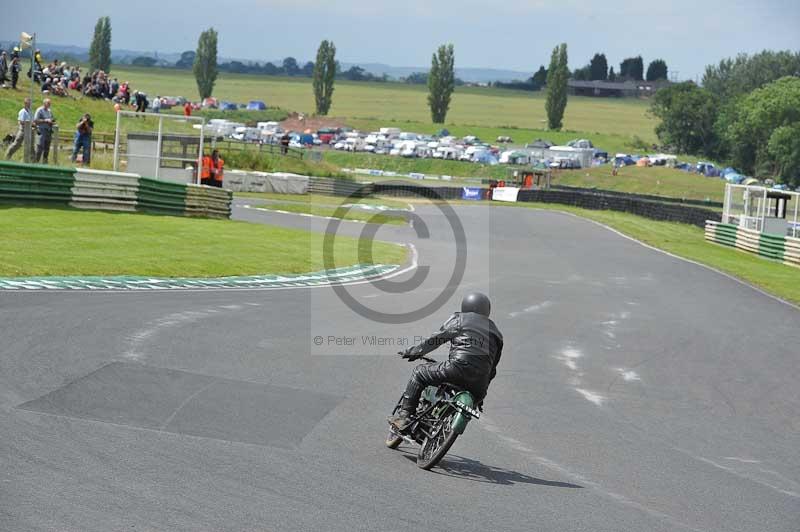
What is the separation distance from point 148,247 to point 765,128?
92.9 m

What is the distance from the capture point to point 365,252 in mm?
28562

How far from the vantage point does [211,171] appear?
119 ft

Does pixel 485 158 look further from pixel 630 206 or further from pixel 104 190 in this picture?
pixel 104 190

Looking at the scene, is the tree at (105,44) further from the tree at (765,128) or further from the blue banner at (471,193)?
the blue banner at (471,193)

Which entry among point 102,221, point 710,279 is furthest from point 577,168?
point 102,221

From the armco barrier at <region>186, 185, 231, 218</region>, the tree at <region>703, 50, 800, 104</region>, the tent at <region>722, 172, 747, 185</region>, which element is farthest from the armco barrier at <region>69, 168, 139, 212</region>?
the tree at <region>703, 50, 800, 104</region>

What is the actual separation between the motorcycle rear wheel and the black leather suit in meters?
0.32

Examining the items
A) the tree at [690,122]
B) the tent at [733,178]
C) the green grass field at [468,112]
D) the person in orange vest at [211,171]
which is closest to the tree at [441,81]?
the green grass field at [468,112]

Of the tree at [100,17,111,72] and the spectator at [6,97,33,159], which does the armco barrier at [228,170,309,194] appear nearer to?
the spectator at [6,97,33,159]

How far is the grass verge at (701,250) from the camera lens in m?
29.2

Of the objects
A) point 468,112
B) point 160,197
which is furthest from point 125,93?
point 468,112

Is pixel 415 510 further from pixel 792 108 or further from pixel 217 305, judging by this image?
pixel 792 108

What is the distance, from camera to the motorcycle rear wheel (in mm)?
8766

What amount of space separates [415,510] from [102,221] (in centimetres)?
1932
